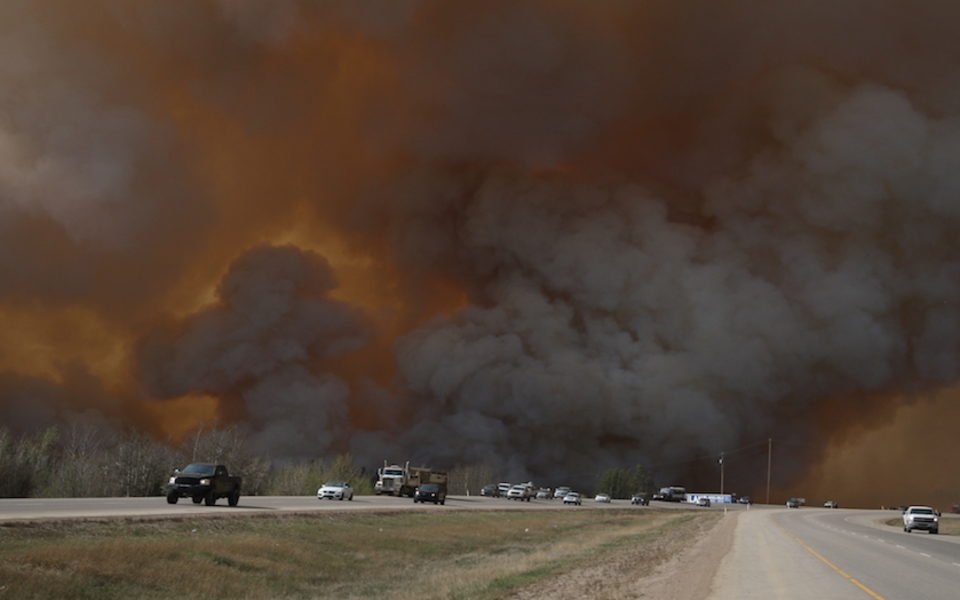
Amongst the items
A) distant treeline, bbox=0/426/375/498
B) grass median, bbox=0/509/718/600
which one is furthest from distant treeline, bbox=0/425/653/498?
grass median, bbox=0/509/718/600

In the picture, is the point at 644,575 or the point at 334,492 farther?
the point at 334,492

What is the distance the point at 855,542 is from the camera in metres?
40.0

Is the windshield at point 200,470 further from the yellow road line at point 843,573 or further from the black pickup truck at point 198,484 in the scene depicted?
the yellow road line at point 843,573

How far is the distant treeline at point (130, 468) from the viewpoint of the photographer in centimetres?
5172

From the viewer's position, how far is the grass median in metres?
24.1

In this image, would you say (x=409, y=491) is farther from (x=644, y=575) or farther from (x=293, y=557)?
(x=644, y=575)

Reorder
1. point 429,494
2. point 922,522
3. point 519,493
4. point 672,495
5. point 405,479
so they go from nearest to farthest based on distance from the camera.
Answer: point 922,522, point 429,494, point 405,479, point 519,493, point 672,495

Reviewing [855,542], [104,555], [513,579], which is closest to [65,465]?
[104,555]

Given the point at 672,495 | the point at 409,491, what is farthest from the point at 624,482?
the point at 409,491

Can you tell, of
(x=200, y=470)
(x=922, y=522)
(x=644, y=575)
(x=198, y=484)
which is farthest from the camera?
(x=922, y=522)

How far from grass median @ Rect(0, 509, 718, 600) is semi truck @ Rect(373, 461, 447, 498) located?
26912mm

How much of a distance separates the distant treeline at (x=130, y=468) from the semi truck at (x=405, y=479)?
2.96 m

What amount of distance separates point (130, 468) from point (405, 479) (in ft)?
89.0

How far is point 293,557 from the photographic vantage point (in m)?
33.4
